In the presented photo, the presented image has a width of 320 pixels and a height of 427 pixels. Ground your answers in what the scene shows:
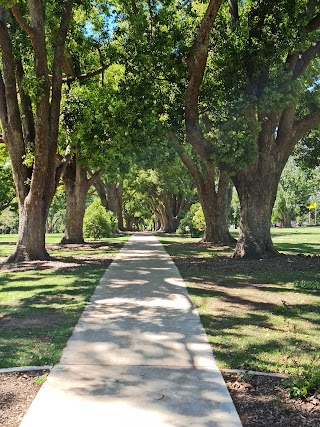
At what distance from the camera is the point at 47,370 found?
4586mm

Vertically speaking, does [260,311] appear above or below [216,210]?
below

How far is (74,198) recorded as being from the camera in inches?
914

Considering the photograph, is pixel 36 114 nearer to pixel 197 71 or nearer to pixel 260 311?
pixel 197 71

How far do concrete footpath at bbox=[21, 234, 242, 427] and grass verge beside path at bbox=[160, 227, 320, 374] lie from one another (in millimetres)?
331

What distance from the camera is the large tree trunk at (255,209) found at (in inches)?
547

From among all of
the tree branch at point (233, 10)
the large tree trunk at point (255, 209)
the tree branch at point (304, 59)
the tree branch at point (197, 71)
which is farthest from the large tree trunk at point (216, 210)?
the tree branch at point (233, 10)

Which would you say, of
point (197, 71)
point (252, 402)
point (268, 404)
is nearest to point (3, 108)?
point (197, 71)

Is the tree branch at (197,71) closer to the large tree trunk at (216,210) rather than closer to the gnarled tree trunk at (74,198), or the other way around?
the large tree trunk at (216,210)

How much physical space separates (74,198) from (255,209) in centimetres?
1182

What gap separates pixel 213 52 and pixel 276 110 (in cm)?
282

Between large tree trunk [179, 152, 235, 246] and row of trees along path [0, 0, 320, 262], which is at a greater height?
row of trees along path [0, 0, 320, 262]

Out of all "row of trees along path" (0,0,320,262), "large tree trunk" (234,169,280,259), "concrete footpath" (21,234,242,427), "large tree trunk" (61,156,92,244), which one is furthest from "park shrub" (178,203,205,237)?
"concrete footpath" (21,234,242,427)

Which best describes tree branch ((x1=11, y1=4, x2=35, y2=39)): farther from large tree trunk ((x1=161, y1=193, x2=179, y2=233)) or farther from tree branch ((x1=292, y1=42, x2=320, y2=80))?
large tree trunk ((x1=161, y1=193, x2=179, y2=233))

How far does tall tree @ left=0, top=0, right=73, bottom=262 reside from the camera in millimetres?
13297
